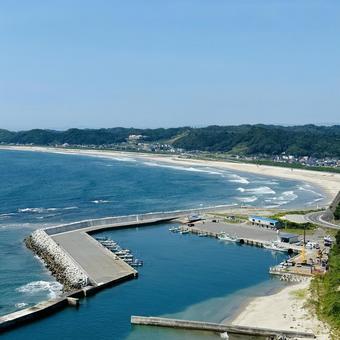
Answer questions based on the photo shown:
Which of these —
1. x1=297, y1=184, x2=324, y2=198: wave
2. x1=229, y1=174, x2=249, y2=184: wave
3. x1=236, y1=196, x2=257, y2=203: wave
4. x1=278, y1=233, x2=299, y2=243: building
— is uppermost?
x1=229, y1=174, x2=249, y2=184: wave

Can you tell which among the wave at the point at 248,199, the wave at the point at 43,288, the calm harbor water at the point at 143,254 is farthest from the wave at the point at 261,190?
the wave at the point at 43,288

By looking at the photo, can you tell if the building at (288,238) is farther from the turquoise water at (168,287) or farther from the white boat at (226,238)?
the white boat at (226,238)

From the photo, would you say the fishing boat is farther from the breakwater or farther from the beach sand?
the beach sand

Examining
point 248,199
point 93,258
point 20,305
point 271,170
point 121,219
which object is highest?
point 271,170

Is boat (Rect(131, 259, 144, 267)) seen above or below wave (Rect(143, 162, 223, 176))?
below

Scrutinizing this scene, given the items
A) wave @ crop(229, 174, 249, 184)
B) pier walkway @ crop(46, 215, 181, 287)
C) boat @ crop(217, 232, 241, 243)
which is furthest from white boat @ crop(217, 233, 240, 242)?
wave @ crop(229, 174, 249, 184)

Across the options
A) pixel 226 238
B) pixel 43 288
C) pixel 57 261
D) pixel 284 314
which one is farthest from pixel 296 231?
pixel 43 288

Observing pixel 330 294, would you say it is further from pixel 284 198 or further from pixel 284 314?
pixel 284 198
